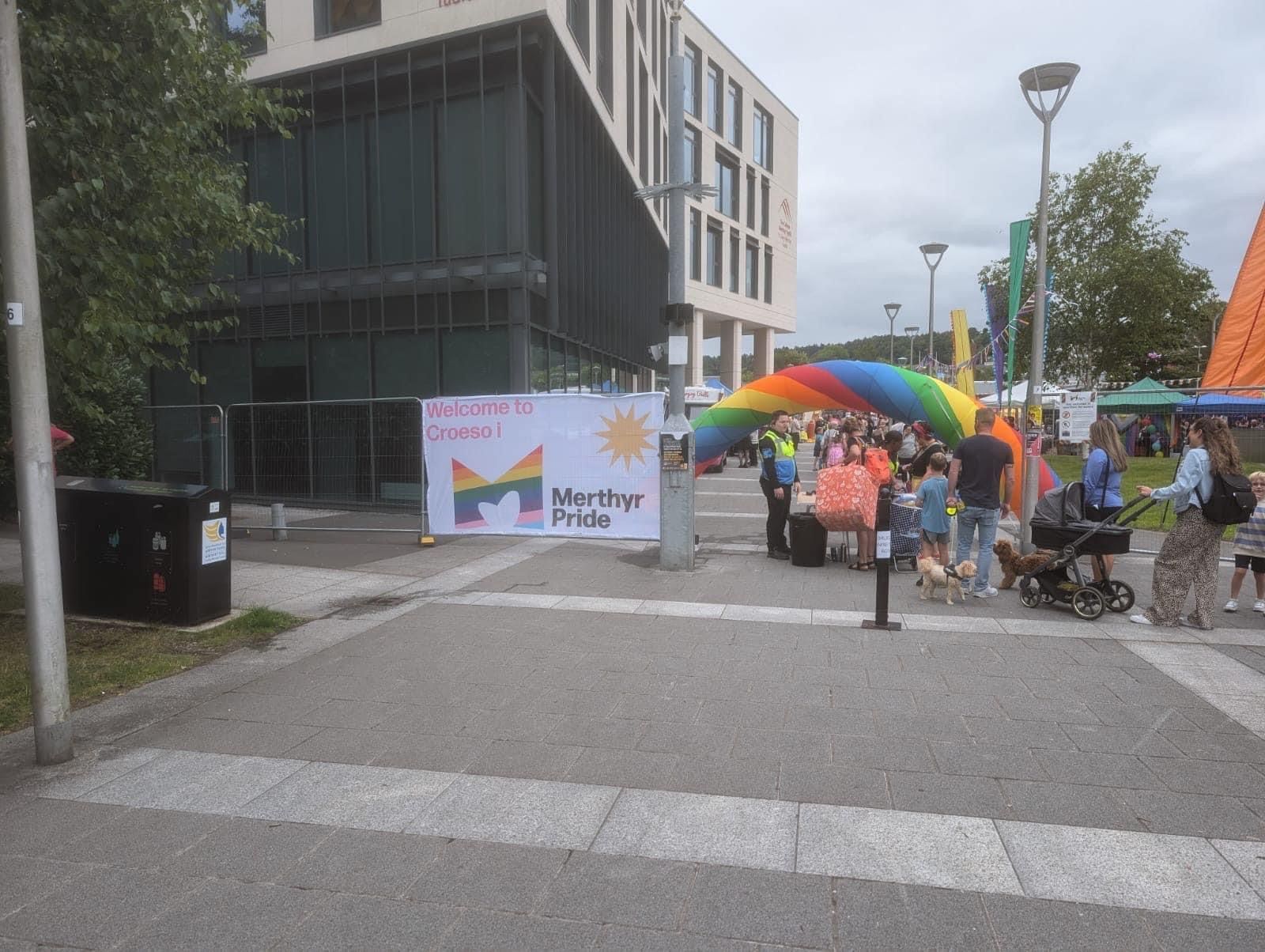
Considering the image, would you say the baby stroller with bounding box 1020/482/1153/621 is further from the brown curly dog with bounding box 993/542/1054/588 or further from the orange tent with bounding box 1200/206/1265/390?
the orange tent with bounding box 1200/206/1265/390

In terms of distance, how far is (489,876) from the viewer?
3.18 m

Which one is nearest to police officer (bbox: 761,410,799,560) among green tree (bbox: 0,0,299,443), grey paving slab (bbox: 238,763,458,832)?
green tree (bbox: 0,0,299,443)

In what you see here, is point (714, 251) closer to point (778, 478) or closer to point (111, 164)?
point (778, 478)

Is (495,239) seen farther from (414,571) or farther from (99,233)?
(99,233)

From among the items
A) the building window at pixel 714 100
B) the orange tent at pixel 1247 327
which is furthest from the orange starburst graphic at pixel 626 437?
the building window at pixel 714 100

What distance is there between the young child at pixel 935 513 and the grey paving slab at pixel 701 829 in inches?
222

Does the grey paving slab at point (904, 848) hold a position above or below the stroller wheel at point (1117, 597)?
below

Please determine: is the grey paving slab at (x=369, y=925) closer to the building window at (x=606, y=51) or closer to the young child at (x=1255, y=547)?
the young child at (x=1255, y=547)

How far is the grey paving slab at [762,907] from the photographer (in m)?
2.80

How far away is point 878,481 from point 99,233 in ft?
26.4

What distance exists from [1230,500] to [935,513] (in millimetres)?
2718

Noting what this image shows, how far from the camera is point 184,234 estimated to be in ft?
23.5

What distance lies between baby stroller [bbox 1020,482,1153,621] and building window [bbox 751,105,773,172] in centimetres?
4955

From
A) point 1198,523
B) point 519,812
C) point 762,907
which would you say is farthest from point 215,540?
point 1198,523
